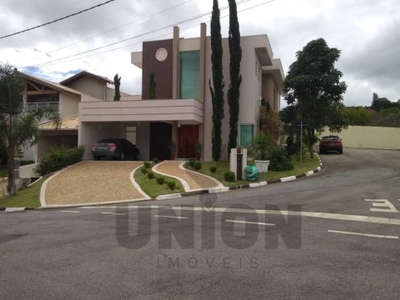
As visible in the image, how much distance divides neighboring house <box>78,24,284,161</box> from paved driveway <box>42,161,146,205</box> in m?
3.21

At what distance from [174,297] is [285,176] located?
532 inches

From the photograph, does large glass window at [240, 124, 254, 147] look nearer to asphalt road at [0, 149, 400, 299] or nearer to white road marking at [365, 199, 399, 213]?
white road marking at [365, 199, 399, 213]

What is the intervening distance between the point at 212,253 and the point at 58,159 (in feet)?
55.6

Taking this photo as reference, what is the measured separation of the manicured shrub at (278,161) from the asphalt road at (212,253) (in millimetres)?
8350

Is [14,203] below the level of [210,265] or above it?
below

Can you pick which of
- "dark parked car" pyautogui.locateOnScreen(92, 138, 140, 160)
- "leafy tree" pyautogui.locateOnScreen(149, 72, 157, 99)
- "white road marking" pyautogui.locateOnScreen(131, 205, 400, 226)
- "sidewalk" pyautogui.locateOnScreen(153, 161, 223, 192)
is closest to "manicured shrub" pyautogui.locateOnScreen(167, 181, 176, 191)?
"sidewalk" pyautogui.locateOnScreen(153, 161, 223, 192)

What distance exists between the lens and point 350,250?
5547 mm

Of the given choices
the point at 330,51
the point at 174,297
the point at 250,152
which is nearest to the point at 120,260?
the point at 174,297

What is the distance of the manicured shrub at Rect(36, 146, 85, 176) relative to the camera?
19.8m

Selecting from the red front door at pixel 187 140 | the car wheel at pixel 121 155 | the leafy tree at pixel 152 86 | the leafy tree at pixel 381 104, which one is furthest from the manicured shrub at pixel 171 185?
the leafy tree at pixel 381 104

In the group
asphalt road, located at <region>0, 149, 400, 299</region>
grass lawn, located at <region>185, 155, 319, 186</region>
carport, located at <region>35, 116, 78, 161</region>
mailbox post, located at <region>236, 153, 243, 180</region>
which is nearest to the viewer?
asphalt road, located at <region>0, 149, 400, 299</region>

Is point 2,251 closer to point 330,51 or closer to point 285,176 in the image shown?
Result: point 285,176

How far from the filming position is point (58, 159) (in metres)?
20.2

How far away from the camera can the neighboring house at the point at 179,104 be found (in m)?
21.3
